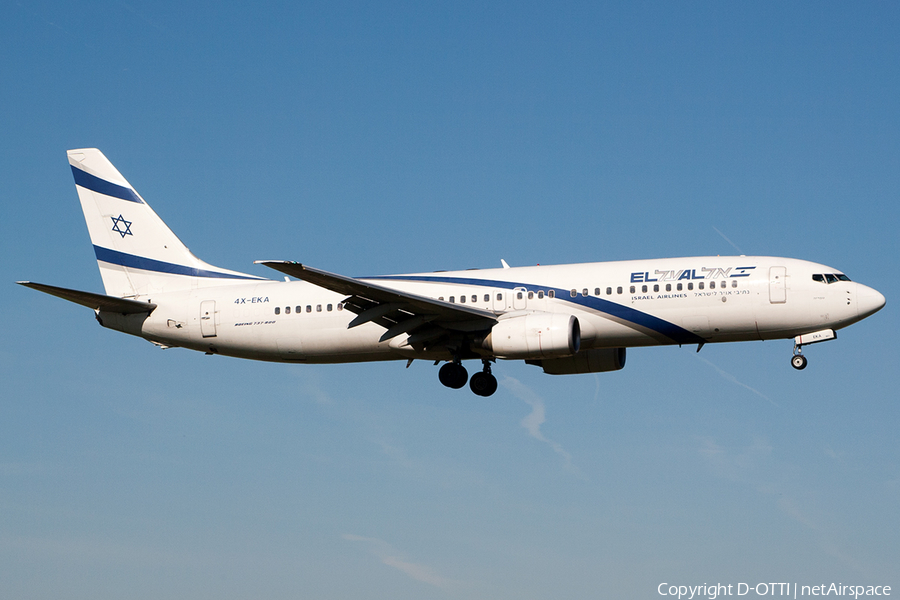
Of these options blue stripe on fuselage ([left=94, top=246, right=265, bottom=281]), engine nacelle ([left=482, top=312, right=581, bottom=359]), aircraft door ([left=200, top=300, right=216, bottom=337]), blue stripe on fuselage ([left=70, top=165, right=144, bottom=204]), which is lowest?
engine nacelle ([left=482, top=312, right=581, bottom=359])

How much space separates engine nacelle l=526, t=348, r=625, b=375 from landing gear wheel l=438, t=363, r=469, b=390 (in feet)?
7.99

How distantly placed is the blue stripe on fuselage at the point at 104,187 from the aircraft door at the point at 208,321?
6855mm

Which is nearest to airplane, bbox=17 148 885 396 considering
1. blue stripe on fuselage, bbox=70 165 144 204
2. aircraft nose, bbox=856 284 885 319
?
aircraft nose, bbox=856 284 885 319

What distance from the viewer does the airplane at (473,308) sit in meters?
34.4

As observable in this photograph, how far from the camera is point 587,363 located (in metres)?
39.7

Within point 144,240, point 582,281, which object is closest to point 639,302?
point 582,281

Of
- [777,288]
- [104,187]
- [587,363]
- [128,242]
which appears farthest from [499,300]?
[104,187]

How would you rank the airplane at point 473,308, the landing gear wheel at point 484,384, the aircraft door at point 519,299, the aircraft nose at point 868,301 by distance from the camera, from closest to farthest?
the aircraft nose at point 868,301 < the airplane at point 473,308 < the aircraft door at point 519,299 < the landing gear wheel at point 484,384

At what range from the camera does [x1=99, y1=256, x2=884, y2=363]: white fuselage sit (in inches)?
1355

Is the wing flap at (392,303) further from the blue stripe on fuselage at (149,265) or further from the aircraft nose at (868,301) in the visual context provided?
the aircraft nose at (868,301)

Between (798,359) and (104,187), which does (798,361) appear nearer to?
(798,359)

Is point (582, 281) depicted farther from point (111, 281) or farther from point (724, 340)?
point (111, 281)

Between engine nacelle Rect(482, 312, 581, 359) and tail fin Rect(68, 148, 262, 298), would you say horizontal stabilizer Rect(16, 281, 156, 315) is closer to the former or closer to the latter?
tail fin Rect(68, 148, 262, 298)

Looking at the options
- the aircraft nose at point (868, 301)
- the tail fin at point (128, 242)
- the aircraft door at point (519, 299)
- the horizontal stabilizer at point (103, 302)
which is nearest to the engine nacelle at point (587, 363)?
the aircraft door at point (519, 299)
